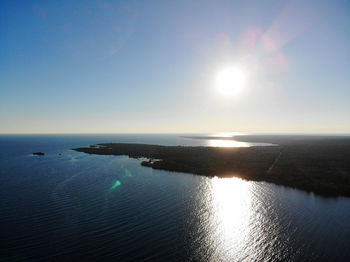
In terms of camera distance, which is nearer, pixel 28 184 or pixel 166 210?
pixel 166 210

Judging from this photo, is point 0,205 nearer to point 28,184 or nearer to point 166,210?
point 28,184

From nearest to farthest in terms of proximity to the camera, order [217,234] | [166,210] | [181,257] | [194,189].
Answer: [181,257], [217,234], [166,210], [194,189]

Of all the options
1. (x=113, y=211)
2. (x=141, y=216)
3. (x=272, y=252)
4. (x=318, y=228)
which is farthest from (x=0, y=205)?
(x=318, y=228)

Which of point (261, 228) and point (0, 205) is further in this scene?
point (0, 205)

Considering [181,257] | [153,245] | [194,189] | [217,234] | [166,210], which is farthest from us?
[194,189]

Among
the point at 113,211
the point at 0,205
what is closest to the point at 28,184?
the point at 0,205

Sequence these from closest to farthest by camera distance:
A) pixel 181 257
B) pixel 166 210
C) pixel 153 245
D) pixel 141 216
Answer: pixel 181 257 < pixel 153 245 < pixel 141 216 < pixel 166 210

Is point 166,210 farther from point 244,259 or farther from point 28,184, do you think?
point 28,184
